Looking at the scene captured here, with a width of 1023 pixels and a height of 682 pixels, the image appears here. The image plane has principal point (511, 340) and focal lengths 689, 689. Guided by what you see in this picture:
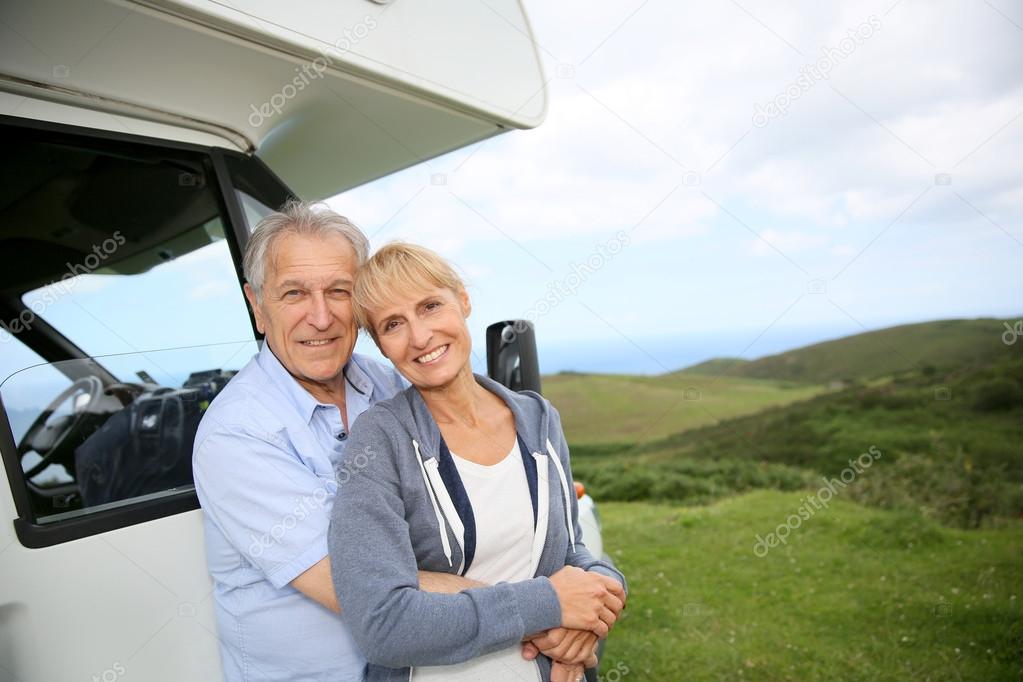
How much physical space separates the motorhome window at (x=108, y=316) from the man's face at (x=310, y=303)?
0.46 m

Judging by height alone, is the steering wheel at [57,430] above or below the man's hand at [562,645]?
above

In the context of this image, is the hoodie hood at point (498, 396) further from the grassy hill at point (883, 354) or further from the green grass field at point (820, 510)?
the grassy hill at point (883, 354)

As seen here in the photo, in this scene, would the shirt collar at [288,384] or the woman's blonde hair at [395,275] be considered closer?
the woman's blonde hair at [395,275]

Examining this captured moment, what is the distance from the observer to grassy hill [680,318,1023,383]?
8.90 metres

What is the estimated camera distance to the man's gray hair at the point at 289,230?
1.89 metres

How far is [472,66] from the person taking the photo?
247cm

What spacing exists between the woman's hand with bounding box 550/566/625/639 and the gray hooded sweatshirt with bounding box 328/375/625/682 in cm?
4

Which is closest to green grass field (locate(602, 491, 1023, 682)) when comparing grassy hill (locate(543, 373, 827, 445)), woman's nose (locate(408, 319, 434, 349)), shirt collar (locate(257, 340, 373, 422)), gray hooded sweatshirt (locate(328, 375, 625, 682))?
gray hooded sweatshirt (locate(328, 375, 625, 682))

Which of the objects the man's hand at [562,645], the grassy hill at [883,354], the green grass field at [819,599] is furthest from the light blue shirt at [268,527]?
the grassy hill at [883,354]

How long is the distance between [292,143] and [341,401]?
1128mm

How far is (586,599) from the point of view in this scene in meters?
1.63

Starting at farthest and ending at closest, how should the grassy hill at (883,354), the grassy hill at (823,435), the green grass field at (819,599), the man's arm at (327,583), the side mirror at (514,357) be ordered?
the grassy hill at (883,354)
the grassy hill at (823,435)
the green grass field at (819,599)
the side mirror at (514,357)
the man's arm at (327,583)

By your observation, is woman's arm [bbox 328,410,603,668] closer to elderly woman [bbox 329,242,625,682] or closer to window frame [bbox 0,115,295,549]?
elderly woman [bbox 329,242,625,682]

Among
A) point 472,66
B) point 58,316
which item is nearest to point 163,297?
point 58,316
